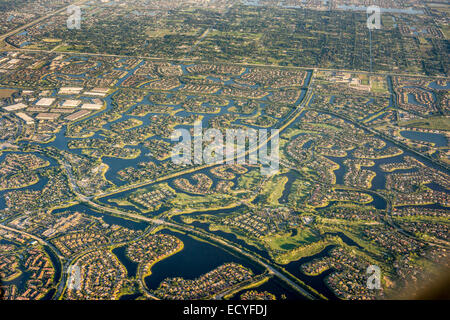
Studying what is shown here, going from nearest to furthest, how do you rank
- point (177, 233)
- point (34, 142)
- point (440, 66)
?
point (177, 233) < point (34, 142) < point (440, 66)

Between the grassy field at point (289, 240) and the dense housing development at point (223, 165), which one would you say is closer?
the dense housing development at point (223, 165)

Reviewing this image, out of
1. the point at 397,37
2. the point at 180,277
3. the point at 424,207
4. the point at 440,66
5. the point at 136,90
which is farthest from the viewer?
the point at 397,37

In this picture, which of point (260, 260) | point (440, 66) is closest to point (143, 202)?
point (260, 260)

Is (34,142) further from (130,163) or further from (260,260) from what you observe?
(260,260)

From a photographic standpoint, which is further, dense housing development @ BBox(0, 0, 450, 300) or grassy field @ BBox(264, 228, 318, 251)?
grassy field @ BBox(264, 228, 318, 251)

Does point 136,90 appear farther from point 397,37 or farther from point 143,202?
point 397,37

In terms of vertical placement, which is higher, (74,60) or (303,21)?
(303,21)

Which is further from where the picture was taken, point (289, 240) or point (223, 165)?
point (223, 165)

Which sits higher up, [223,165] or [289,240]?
[223,165]

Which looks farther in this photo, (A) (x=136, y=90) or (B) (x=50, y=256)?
(A) (x=136, y=90)

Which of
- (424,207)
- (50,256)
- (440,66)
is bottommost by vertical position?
(50,256)
